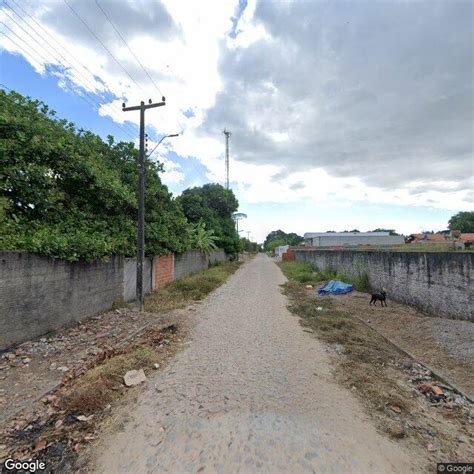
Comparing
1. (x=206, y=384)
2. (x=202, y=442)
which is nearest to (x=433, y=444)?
(x=202, y=442)

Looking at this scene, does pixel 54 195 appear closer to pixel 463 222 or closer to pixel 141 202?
pixel 141 202

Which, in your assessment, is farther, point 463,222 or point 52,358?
point 463,222

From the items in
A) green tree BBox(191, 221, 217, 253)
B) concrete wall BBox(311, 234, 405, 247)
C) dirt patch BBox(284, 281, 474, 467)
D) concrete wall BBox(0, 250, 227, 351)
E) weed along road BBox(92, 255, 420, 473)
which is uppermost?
concrete wall BBox(311, 234, 405, 247)

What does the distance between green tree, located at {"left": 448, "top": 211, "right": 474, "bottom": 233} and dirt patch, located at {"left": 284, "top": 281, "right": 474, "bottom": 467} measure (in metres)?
78.8

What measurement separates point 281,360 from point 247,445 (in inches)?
98.3

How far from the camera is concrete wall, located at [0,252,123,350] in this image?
5344 mm

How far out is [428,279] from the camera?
321 inches

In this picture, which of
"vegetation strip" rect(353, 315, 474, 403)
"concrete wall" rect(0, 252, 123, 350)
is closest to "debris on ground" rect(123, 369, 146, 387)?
"concrete wall" rect(0, 252, 123, 350)

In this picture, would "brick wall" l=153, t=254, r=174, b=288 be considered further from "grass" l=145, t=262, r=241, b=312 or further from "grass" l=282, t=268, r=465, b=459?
"grass" l=282, t=268, r=465, b=459

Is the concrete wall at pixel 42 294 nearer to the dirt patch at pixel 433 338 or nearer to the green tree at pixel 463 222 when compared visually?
the dirt patch at pixel 433 338

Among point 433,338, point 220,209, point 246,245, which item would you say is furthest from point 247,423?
point 246,245

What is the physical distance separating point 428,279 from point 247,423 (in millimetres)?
7207

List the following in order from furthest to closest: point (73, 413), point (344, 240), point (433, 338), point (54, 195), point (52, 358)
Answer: point (344, 240) < point (54, 195) < point (433, 338) < point (52, 358) < point (73, 413)

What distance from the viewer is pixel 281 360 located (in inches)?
209
